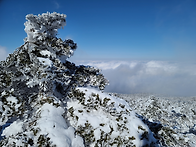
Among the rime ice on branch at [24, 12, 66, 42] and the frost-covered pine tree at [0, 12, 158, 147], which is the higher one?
the rime ice on branch at [24, 12, 66, 42]

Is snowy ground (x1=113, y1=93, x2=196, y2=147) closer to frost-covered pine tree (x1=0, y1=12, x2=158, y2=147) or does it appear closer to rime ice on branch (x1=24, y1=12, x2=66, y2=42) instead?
frost-covered pine tree (x1=0, y1=12, x2=158, y2=147)

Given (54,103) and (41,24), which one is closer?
(54,103)

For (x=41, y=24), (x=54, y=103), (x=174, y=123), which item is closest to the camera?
(x=54, y=103)

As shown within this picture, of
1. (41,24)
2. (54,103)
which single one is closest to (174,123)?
(54,103)

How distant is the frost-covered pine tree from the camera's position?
21.8 ft

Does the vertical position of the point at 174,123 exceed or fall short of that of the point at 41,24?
it falls short

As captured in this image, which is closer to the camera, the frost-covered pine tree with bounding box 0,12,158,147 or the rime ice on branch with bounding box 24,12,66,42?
the frost-covered pine tree with bounding box 0,12,158,147

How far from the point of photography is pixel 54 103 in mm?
7992

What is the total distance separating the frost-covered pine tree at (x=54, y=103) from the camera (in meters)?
6.65

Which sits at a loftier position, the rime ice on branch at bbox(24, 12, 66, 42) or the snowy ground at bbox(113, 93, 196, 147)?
the rime ice on branch at bbox(24, 12, 66, 42)

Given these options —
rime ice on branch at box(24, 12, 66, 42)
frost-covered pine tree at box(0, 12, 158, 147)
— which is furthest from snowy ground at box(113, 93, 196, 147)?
rime ice on branch at box(24, 12, 66, 42)

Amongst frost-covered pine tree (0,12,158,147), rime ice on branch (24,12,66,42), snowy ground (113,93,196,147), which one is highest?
rime ice on branch (24,12,66,42)

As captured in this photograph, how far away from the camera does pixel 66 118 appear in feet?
25.7

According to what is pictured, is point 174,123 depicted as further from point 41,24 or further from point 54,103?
point 41,24
